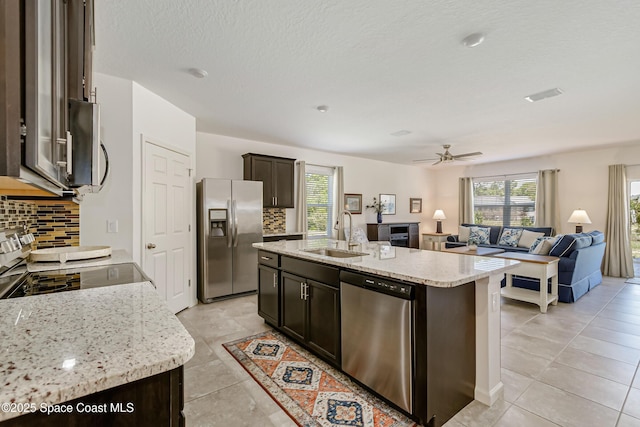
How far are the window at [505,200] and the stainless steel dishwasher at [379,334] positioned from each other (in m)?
6.72

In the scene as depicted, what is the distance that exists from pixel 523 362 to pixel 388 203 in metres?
5.33

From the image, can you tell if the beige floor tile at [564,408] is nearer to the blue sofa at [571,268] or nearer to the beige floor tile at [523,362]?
the beige floor tile at [523,362]

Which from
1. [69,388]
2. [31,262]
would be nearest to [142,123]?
[31,262]

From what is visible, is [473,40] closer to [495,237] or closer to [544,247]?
[544,247]

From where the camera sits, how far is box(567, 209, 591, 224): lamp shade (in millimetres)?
5714

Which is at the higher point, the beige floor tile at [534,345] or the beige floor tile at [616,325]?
the beige floor tile at [616,325]

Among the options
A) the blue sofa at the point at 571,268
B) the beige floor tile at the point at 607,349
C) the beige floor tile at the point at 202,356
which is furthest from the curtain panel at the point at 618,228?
the beige floor tile at the point at 202,356

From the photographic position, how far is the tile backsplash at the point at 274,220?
533 cm

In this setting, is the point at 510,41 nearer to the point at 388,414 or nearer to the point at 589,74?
the point at 589,74

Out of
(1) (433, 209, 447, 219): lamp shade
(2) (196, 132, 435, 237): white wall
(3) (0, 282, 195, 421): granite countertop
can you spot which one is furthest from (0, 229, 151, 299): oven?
(1) (433, 209, 447, 219): lamp shade

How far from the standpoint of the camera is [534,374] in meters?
2.33

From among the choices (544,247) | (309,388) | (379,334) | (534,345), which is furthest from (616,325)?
(309,388)

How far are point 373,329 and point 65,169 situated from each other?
1786 mm

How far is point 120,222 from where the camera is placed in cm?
285
